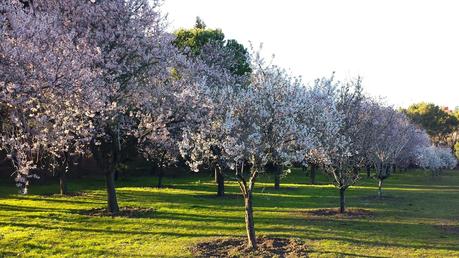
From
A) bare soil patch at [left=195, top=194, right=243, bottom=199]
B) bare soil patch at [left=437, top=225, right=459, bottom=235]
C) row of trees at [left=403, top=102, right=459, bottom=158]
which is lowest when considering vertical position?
bare soil patch at [left=437, top=225, right=459, bottom=235]

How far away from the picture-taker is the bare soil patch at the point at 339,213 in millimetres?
26961

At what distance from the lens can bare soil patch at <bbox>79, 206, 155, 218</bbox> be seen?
25.5m

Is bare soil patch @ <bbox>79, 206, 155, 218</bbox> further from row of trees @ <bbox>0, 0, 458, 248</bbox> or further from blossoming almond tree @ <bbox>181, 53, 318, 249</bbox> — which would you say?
blossoming almond tree @ <bbox>181, 53, 318, 249</bbox>

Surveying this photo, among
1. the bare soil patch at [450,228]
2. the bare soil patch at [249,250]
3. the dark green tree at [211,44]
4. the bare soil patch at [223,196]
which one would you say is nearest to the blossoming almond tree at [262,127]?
the bare soil patch at [249,250]

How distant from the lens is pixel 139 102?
2562 centimetres

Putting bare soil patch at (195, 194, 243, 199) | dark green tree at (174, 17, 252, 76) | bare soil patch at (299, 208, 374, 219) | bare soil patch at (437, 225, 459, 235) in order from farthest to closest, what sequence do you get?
dark green tree at (174, 17, 252, 76) < bare soil patch at (195, 194, 243, 199) < bare soil patch at (299, 208, 374, 219) < bare soil patch at (437, 225, 459, 235)

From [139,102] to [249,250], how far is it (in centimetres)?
1198

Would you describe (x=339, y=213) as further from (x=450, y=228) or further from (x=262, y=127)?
(x=262, y=127)

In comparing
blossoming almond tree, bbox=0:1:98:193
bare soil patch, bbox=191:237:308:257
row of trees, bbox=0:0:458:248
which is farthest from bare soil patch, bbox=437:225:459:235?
blossoming almond tree, bbox=0:1:98:193

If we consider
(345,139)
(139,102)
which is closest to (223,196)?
(345,139)

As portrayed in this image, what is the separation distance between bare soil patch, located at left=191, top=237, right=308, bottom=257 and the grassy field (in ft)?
1.82

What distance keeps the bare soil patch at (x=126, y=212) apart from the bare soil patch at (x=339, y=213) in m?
9.73

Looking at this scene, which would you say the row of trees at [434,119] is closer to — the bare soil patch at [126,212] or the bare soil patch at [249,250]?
the bare soil patch at [126,212]

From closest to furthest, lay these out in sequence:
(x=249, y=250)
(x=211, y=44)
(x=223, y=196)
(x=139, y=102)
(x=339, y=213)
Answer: (x=249, y=250)
(x=139, y=102)
(x=339, y=213)
(x=223, y=196)
(x=211, y=44)
